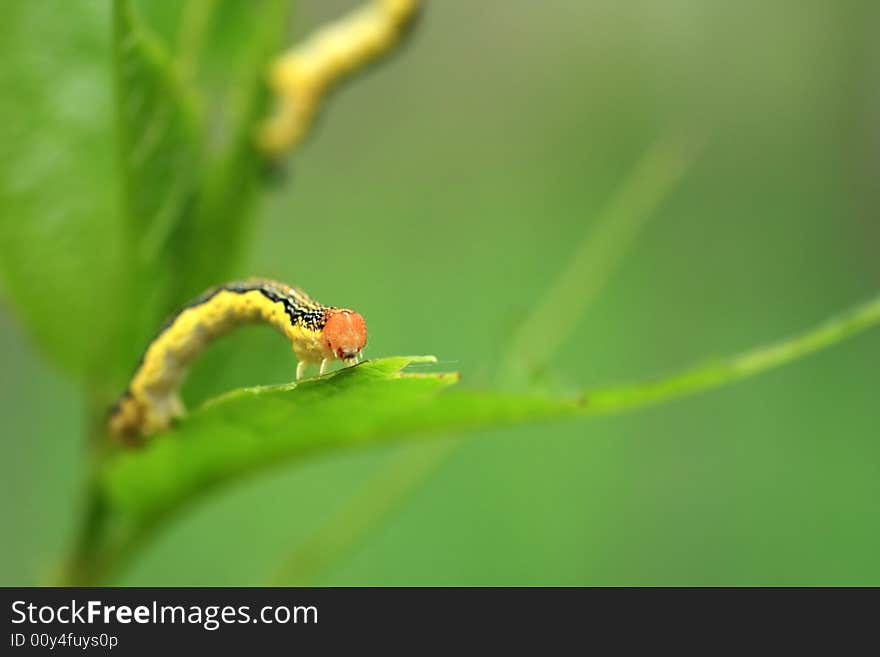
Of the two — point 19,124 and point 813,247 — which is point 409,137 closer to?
point 813,247

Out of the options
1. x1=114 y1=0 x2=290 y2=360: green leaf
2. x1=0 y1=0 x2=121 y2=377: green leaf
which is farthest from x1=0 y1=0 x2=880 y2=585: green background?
x1=114 y1=0 x2=290 y2=360: green leaf

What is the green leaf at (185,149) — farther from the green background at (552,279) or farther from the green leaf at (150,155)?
the green background at (552,279)

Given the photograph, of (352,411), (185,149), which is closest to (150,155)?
(185,149)

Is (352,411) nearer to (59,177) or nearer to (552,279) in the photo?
(59,177)

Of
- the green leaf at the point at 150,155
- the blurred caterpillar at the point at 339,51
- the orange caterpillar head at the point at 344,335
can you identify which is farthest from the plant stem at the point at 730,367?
the blurred caterpillar at the point at 339,51

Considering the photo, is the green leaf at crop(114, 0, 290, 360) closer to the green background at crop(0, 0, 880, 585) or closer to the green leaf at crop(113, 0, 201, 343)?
the green leaf at crop(113, 0, 201, 343)

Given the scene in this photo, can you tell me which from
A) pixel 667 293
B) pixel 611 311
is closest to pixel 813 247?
pixel 667 293
